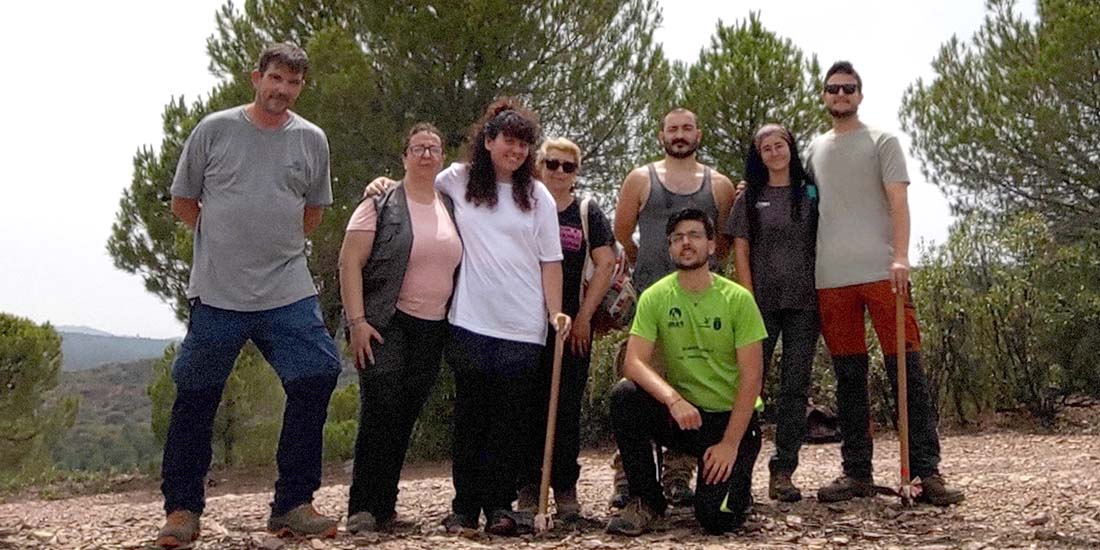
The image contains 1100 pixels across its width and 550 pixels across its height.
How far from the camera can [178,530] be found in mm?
3908

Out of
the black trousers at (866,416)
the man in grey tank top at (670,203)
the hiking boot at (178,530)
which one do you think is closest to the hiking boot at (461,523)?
the man in grey tank top at (670,203)

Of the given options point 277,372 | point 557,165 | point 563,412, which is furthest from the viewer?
point 557,165

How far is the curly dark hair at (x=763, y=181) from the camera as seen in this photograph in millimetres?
4867

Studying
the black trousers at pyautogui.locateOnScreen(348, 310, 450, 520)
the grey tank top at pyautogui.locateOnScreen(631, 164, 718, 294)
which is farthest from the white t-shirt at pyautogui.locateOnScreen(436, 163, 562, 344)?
the grey tank top at pyautogui.locateOnScreen(631, 164, 718, 294)

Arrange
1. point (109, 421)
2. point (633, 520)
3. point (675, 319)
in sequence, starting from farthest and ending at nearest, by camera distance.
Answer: point (109, 421) < point (675, 319) < point (633, 520)

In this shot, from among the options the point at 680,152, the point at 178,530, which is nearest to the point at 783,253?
the point at 680,152

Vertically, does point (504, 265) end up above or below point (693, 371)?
above

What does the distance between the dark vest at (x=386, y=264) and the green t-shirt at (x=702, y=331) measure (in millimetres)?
960

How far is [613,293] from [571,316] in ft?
0.69

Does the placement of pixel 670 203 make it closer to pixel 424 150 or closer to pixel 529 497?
pixel 424 150

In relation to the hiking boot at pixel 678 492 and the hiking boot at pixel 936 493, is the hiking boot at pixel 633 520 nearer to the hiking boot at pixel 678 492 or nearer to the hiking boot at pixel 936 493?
the hiking boot at pixel 678 492

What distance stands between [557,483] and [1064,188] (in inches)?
517

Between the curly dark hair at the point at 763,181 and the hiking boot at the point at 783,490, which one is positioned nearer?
the curly dark hair at the point at 763,181

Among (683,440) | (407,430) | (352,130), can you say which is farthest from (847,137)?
(352,130)
